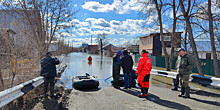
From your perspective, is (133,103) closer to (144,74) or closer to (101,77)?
(144,74)

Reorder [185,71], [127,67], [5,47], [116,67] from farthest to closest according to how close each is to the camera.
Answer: [116,67], [127,67], [185,71], [5,47]

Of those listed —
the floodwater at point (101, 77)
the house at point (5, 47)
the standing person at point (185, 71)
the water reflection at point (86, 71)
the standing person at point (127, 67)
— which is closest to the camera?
the house at point (5, 47)

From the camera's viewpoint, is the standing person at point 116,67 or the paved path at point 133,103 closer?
the paved path at point 133,103

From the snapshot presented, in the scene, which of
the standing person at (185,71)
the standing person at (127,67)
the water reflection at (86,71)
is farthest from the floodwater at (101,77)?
the standing person at (185,71)

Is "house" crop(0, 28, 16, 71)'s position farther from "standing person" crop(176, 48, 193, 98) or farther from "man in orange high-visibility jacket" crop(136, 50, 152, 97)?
"standing person" crop(176, 48, 193, 98)

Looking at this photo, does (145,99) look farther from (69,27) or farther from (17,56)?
(69,27)

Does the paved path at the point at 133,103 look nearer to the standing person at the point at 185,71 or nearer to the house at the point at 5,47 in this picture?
the standing person at the point at 185,71

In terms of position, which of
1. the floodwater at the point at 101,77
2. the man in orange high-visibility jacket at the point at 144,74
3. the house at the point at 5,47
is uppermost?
the house at the point at 5,47

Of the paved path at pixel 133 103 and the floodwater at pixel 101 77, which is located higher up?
the paved path at pixel 133 103

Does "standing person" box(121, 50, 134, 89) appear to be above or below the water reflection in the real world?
above

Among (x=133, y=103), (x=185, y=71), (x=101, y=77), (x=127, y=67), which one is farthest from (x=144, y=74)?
(x=101, y=77)

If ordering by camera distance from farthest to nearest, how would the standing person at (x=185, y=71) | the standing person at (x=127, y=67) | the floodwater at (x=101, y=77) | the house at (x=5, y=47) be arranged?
the floodwater at (x=101, y=77)
the standing person at (x=127, y=67)
the standing person at (x=185, y=71)
the house at (x=5, y=47)

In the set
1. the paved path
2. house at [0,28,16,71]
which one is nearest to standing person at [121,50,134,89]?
the paved path

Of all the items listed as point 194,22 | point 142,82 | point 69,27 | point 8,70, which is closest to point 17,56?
point 8,70
